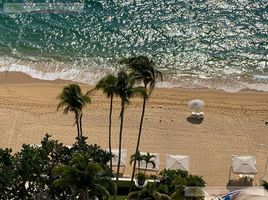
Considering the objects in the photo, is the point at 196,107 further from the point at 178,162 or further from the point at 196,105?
the point at 178,162

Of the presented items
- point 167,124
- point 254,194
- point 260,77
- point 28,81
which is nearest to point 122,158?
point 167,124

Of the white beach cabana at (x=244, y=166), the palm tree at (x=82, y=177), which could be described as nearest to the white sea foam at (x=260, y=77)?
the white beach cabana at (x=244, y=166)

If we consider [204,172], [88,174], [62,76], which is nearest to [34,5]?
[62,76]

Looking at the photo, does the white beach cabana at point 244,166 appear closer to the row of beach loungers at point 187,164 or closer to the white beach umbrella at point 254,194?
the row of beach loungers at point 187,164

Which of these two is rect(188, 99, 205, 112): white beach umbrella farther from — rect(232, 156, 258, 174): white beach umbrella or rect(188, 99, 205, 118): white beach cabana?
rect(232, 156, 258, 174): white beach umbrella

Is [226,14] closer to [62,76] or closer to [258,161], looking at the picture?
[62,76]
